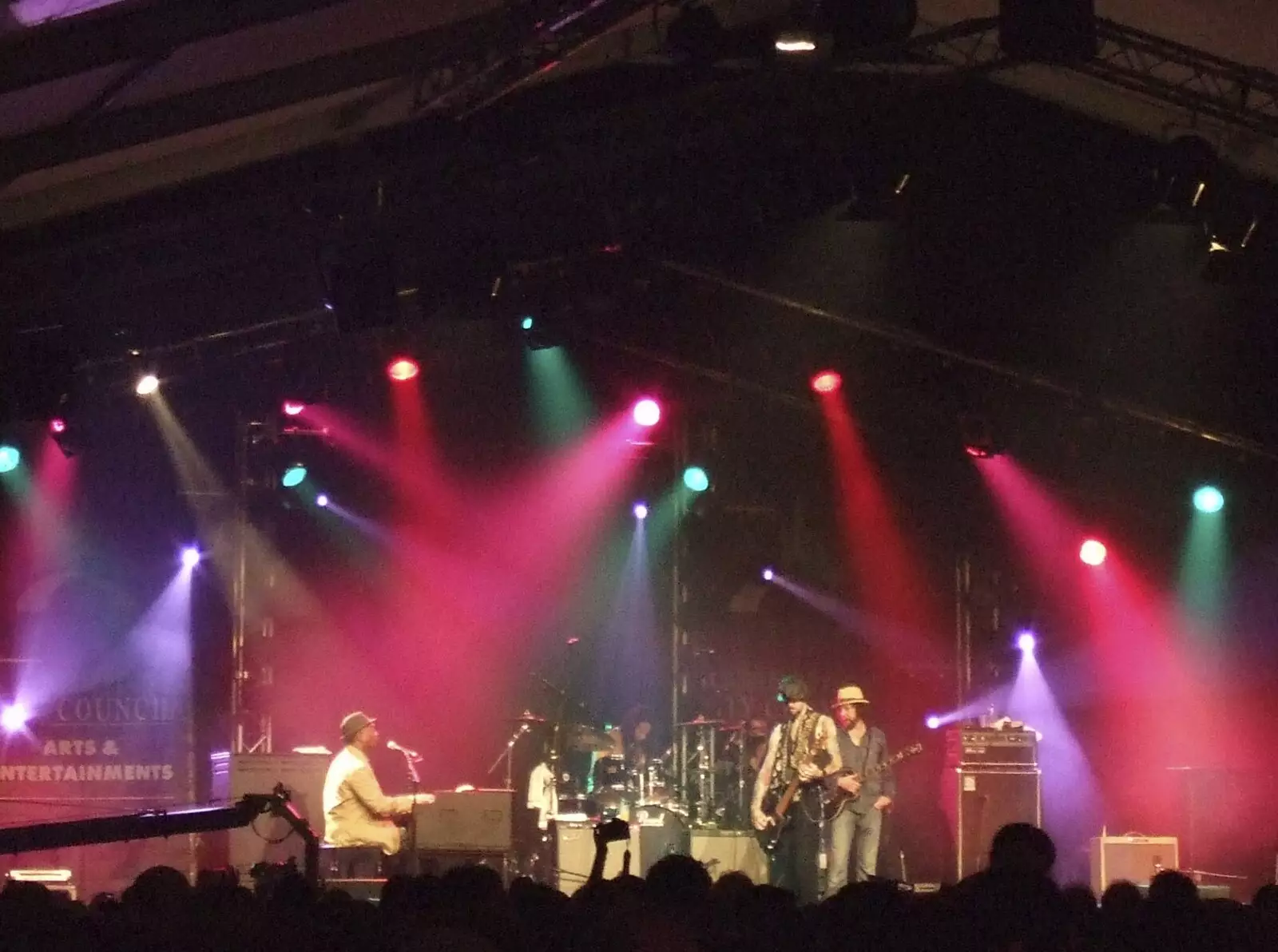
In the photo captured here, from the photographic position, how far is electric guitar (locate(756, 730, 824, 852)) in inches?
527

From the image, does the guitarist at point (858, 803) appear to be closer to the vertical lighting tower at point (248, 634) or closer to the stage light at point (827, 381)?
the stage light at point (827, 381)

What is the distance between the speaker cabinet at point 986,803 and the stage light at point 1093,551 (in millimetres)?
2429

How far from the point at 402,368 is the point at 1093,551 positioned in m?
6.67

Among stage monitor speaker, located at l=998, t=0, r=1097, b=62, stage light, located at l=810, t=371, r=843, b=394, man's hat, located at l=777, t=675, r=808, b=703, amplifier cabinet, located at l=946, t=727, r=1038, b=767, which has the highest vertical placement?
stage monitor speaker, located at l=998, t=0, r=1097, b=62

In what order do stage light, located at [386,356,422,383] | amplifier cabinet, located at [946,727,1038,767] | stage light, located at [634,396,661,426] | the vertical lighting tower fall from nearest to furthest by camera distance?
amplifier cabinet, located at [946,727,1038,767]
the vertical lighting tower
stage light, located at [386,356,422,383]
stage light, located at [634,396,661,426]

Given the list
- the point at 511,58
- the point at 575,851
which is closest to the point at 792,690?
the point at 575,851

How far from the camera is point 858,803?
43.8 ft

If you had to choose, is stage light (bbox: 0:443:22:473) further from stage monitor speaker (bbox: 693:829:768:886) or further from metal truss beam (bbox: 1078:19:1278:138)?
metal truss beam (bbox: 1078:19:1278:138)

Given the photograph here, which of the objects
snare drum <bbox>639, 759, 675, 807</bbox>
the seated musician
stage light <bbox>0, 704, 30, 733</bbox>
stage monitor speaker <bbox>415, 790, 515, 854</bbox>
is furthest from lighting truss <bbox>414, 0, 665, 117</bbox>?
stage light <bbox>0, 704, 30, 733</bbox>

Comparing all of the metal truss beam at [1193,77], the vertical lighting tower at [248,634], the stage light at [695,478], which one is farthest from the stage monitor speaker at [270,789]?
the metal truss beam at [1193,77]

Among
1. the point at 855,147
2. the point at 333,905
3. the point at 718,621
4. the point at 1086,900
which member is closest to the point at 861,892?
the point at 1086,900

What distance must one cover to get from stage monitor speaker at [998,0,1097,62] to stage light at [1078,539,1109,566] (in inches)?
305

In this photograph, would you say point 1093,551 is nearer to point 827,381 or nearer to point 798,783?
point 827,381

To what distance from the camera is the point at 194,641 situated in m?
16.2
